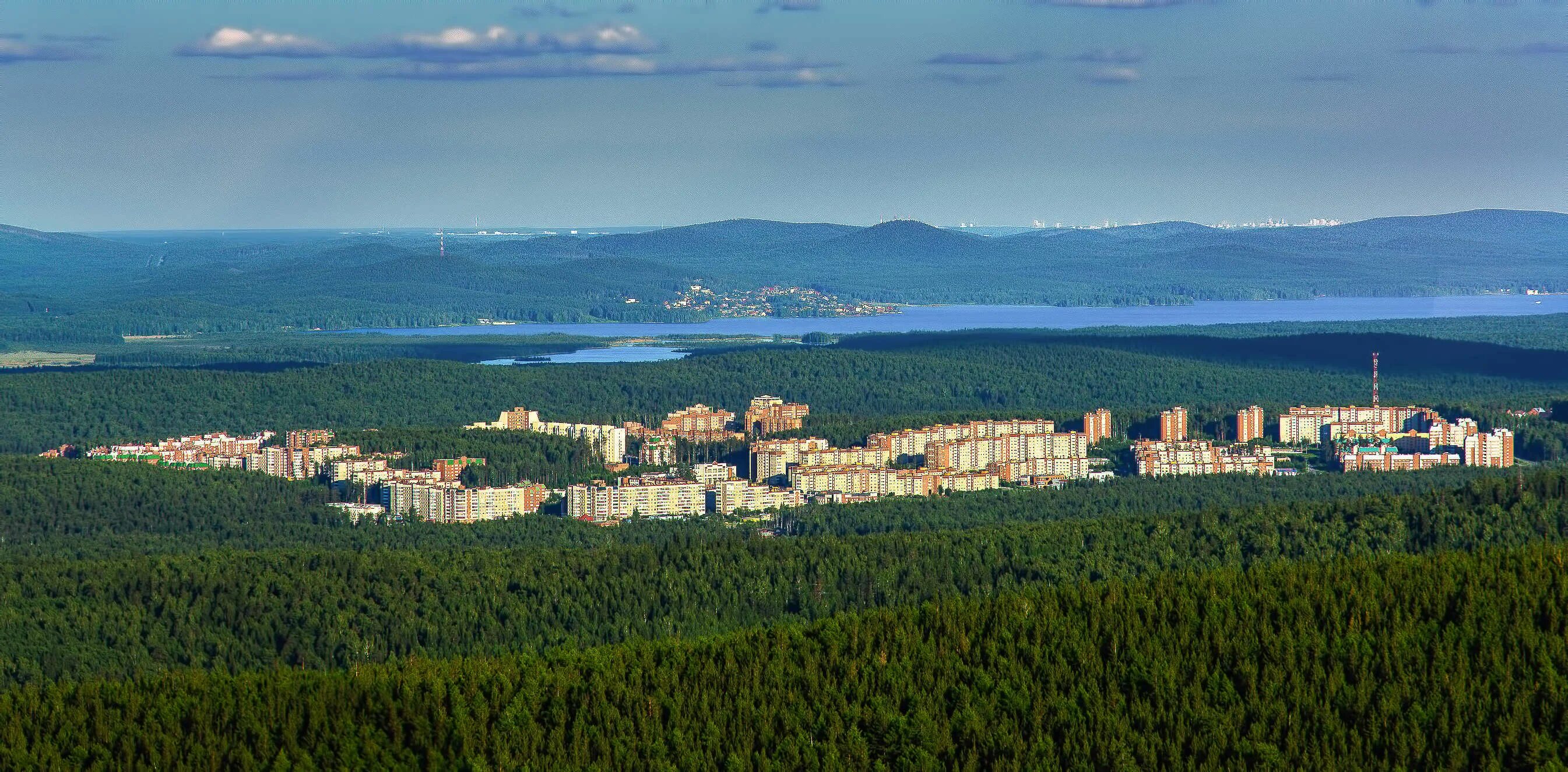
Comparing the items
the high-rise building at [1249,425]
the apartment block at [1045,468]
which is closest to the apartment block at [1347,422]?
the high-rise building at [1249,425]

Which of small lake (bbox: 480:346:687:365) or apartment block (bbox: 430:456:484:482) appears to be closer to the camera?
apartment block (bbox: 430:456:484:482)

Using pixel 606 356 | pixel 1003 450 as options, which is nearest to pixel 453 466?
pixel 1003 450

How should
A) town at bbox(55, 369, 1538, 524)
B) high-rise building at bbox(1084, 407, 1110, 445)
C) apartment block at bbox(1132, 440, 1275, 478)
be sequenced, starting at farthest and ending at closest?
high-rise building at bbox(1084, 407, 1110, 445), apartment block at bbox(1132, 440, 1275, 478), town at bbox(55, 369, 1538, 524)

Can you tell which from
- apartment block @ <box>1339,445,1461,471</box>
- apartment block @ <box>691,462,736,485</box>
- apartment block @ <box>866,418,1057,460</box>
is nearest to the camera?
apartment block @ <box>691,462,736,485</box>

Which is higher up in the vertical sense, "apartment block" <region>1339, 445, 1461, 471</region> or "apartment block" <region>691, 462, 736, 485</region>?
"apartment block" <region>691, 462, 736, 485</region>

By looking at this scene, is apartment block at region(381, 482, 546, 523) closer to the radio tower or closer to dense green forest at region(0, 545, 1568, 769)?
dense green forest at region(0, 545, 1568, 769)

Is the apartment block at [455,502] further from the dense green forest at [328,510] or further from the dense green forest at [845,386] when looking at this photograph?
the dense green forest at [845,386]

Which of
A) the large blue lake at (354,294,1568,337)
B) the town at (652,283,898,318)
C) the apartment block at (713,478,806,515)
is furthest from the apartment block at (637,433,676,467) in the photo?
the town at (652,283,898,318)

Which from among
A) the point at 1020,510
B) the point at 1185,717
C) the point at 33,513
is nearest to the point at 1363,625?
the point at 1185,717

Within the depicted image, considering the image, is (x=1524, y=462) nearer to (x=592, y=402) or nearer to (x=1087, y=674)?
(x=592, y=402)
